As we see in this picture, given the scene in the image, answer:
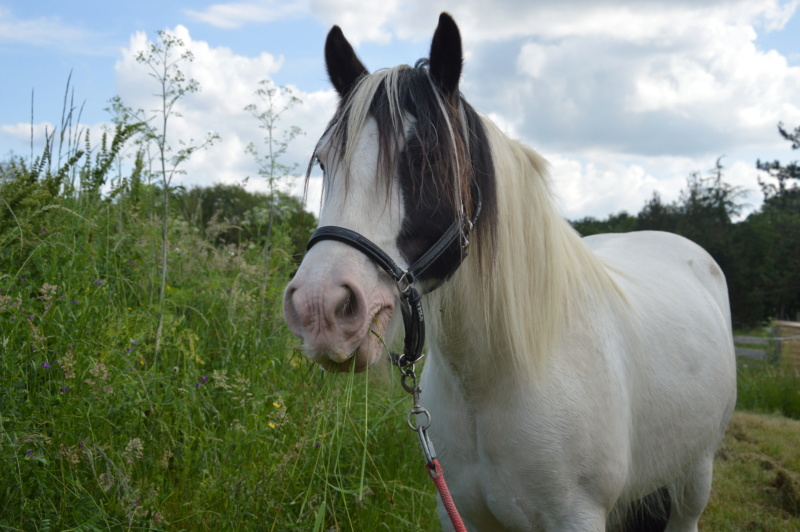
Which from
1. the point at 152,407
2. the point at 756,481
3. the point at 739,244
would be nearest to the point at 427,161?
the point at 152,407

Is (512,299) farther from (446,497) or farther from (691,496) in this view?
(691,496)

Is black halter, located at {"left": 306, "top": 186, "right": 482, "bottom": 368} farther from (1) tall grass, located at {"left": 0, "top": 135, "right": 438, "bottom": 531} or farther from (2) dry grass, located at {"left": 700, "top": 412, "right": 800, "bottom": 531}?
(2) dry grass, located at {"left": 700, "top": 412, "right": 800, "bottom": 531}

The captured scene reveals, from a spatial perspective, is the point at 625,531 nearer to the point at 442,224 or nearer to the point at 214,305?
the point at 442,224

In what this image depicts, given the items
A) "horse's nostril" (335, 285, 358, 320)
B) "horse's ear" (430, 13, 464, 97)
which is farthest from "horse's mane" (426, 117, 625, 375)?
"horse's nostril" (335, 285, 358, 320)

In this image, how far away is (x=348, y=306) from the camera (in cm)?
157

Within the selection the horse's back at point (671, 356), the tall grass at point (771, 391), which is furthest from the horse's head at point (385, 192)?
the tall grass at point (771, 391)

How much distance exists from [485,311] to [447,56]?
0.87 meters

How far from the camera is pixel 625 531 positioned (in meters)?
3.36

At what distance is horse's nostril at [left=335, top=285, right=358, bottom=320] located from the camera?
1535 mm

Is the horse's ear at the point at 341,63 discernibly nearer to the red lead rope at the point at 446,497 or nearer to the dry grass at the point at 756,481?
the red lead rope at the point at 446,497

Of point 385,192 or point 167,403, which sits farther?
point 167,403

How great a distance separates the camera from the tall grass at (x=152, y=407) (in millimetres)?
2225

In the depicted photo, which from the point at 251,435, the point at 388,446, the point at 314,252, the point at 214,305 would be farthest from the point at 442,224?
the point at 214,305

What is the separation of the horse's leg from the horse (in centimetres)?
61
